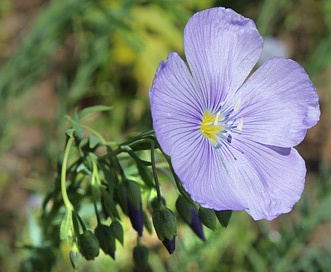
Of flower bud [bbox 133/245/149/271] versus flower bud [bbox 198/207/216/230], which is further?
flower bud [bbox 133/245/149/271]

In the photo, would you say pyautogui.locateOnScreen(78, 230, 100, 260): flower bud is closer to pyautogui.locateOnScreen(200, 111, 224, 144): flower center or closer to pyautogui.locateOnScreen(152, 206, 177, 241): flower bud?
pyautogui.locateOnScreen(152, 206, 177, 241): flower bud

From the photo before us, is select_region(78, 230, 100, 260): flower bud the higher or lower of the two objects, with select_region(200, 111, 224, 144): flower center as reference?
lower

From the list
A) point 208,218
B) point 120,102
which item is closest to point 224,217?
point 208,218

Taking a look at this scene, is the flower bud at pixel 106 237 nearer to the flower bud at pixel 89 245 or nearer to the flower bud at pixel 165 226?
the flower bud at pixel 89 245

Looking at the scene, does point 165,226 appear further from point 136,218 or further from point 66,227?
point 66,227

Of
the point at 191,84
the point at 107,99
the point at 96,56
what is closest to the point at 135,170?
the point at 191,84

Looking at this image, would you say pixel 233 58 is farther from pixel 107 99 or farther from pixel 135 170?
pixel 107 99

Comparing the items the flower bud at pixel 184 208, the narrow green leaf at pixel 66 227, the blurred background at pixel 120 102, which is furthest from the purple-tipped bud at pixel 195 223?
the blurred background at pixel 120 102

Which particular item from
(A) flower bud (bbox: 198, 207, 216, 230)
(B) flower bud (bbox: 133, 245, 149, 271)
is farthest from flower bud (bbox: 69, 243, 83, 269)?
(A) flower bud (bbox: 198, 207, 216, 230)
